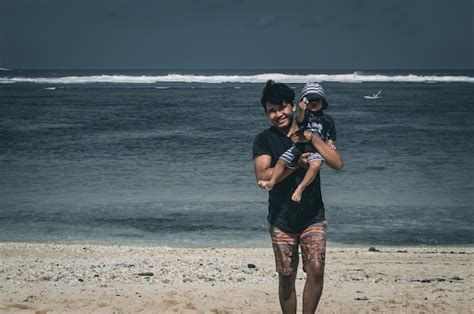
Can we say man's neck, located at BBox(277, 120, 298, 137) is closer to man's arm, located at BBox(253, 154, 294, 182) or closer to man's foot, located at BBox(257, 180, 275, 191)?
man's arm, located at BBox(253, 154, 294, 182)

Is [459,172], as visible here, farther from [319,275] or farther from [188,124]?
[188,124]

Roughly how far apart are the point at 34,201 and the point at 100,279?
6248mm

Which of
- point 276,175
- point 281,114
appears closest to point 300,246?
point 276,175

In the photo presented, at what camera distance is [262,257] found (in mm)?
8500

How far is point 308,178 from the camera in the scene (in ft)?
14.0

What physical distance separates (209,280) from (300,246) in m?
2.90

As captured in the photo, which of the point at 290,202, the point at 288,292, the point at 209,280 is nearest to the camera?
the point at 290,202

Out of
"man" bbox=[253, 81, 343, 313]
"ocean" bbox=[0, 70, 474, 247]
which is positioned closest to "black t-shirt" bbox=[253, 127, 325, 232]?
"man" bbox=[253, 81, 343, 313]

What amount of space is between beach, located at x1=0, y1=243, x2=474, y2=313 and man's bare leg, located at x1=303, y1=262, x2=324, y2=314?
1606 millimetres

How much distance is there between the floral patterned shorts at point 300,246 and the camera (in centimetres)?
434

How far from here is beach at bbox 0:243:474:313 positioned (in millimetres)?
6172

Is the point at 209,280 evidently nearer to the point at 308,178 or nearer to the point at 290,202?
the point at 290,202

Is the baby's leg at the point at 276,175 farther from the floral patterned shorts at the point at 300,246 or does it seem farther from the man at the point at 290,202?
the floral patterned shorts at the point at 300,246

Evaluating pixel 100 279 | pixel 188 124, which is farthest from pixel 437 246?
pixel 188 124
